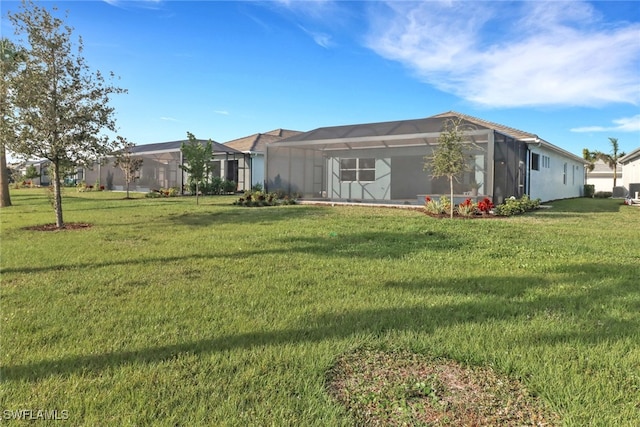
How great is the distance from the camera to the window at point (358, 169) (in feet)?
70.3

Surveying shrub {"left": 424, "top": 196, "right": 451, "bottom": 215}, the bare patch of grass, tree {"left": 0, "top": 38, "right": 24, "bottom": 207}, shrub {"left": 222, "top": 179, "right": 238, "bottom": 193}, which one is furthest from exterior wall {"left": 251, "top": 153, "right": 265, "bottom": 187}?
the bare patch of grass

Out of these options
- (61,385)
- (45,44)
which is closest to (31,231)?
(45,44)

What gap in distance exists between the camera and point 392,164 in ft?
68.7

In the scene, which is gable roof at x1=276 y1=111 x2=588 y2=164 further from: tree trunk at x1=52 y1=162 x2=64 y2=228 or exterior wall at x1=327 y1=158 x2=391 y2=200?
tree trunk at x1=52 y1=162 x2=64 y2=228

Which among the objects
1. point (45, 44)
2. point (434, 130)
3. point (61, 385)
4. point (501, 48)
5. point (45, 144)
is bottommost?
point (61, 385)

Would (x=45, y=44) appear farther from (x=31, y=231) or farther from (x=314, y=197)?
(x=314, y=197)

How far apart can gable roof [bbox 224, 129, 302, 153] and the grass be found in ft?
72.3

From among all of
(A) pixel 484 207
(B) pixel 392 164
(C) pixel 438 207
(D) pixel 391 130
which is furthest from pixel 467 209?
(B) pixel 392 164

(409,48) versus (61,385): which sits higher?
(409,48)

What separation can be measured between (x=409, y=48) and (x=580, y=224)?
680cm

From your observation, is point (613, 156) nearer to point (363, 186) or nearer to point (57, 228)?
point (363, 186)

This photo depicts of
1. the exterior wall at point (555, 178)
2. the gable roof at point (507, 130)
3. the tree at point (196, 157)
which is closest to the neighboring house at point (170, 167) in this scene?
the tree at point (196, 157)

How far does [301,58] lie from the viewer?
1286cm

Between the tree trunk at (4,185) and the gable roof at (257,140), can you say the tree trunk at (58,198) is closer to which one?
the tree trunk at (4,185)
